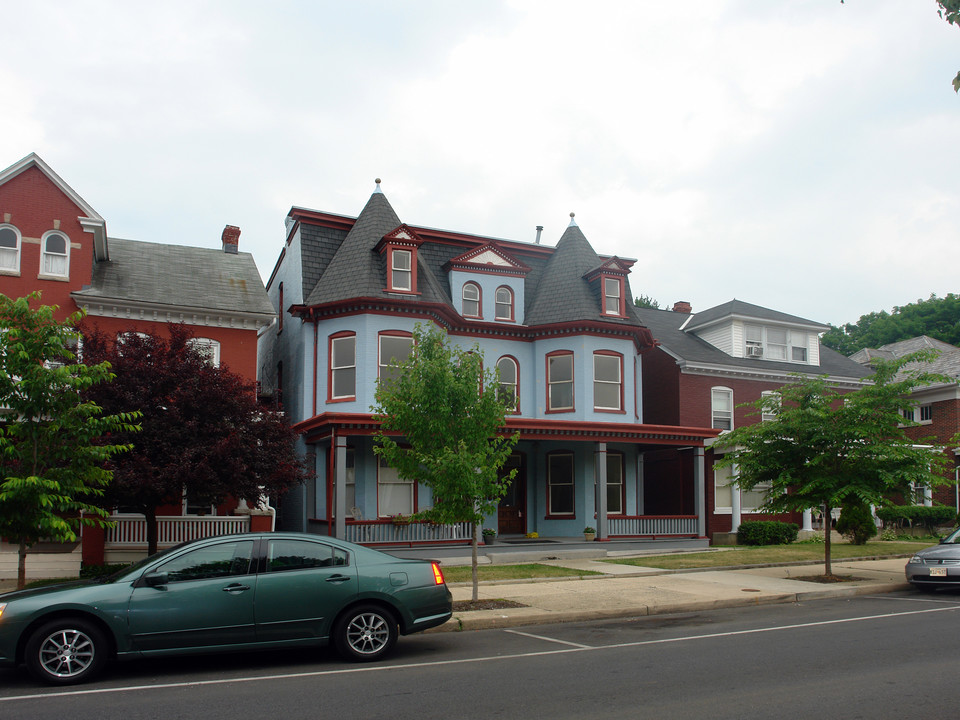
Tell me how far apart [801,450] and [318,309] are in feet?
43.6

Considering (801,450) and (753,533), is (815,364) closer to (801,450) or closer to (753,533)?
(753,533)

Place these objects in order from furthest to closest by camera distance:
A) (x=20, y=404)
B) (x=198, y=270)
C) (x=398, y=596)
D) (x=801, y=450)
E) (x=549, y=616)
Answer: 1. (x=198, y=270)
2. (x=801, y=450)
3. (x=549, y=616)
4. (x=20, y=404)
5. (x=398, y=596)

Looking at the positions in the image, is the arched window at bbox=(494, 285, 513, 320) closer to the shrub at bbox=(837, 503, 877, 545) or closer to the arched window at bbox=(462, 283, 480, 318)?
the arched window at bbox=(462, 283, 480, 318)

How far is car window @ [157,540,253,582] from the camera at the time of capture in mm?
8867

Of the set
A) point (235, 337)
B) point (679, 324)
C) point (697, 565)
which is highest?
point (679, 324)

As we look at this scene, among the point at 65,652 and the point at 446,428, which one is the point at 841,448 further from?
the point at 65,652

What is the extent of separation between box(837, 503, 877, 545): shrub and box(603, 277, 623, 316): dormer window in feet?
30.8

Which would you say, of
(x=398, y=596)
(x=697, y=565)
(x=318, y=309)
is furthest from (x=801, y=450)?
(x=318, y=309)

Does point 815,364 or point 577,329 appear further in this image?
point 815,364

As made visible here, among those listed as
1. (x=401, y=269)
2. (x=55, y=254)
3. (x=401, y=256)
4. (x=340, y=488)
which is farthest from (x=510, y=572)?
(x=55, y=254)

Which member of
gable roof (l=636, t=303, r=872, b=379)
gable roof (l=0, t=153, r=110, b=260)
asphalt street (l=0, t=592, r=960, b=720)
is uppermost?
gable roof (l=0, t=153, r=110, b=260)

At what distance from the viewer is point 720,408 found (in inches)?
1162

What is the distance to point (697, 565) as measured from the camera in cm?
1964

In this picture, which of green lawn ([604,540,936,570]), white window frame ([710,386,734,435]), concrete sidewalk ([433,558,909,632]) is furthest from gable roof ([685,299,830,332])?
concrete sidewalk ([433,558,909,632])
